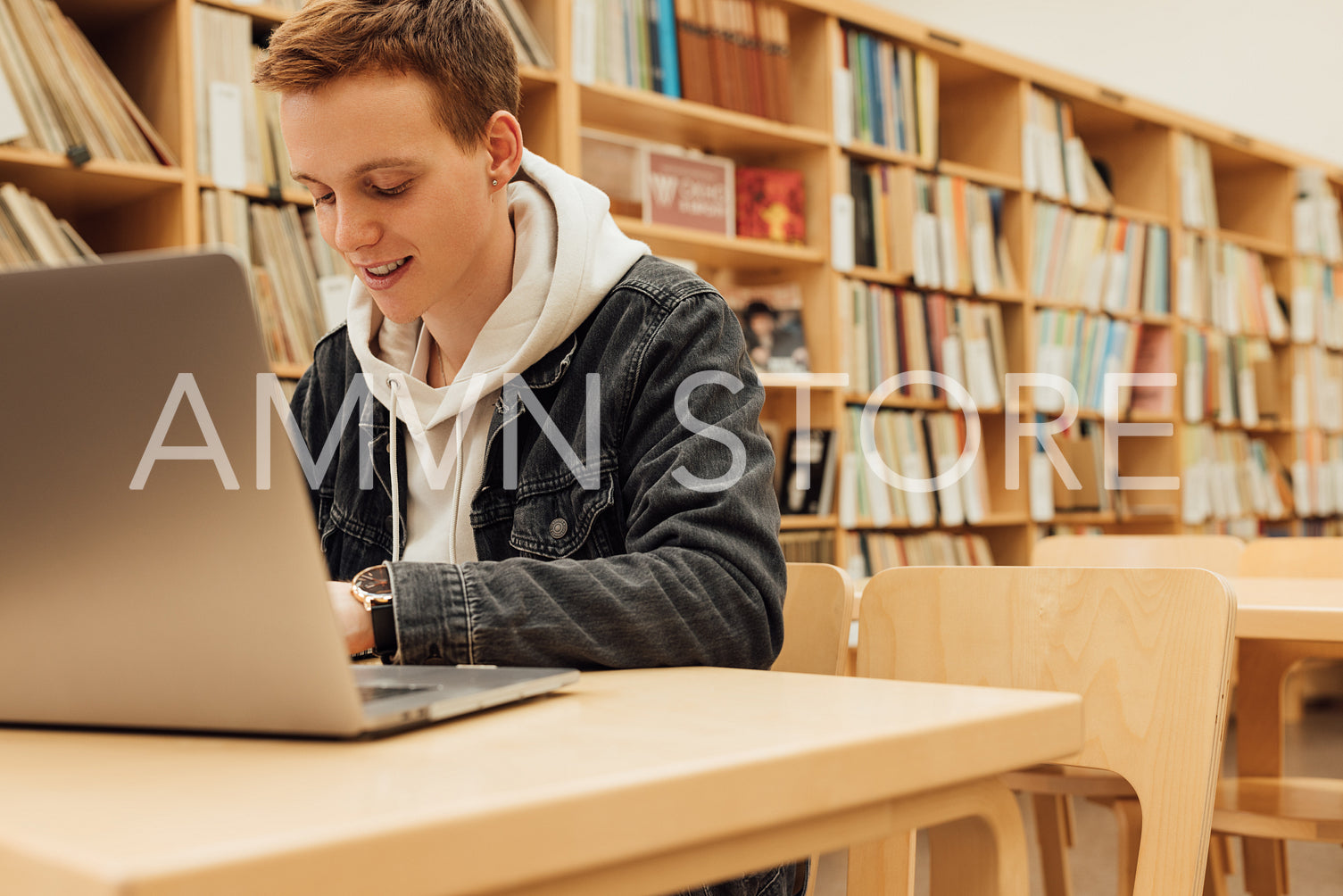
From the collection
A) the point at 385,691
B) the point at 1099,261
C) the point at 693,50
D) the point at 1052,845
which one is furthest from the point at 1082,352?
the point at 385,691

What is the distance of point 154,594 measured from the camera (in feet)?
1.64

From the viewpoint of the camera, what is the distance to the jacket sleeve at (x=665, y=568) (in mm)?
723

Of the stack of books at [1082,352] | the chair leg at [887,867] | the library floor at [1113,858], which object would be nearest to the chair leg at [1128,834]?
the library floor at [1113,858]

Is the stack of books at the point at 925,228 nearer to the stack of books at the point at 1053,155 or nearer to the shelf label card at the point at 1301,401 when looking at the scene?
the stack of books at the point at 1053,155

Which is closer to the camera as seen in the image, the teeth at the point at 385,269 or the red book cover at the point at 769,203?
the teeth at the point at 385,269

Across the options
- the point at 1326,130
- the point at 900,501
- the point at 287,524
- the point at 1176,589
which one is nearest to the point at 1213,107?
the point at 1326,130

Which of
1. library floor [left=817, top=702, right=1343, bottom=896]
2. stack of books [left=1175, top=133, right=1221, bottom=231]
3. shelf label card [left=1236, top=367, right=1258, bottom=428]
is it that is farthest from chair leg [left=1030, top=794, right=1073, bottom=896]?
shelf label card [left=1236, top=367, right=1258, bottom=428]

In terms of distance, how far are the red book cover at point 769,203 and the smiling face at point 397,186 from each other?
7.30 feet

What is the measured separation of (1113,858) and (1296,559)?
0.87 metres

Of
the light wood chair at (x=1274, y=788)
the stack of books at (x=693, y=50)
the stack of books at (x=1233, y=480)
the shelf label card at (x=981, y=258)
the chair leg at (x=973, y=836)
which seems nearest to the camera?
the chair leg at (x=973, y=836)

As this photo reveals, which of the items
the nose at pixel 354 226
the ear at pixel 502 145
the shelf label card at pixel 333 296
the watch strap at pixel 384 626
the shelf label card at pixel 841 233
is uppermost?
the shelf label card at pixel 841 233

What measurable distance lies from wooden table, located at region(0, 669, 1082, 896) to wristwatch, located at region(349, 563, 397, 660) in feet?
0.42

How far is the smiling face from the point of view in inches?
37.8

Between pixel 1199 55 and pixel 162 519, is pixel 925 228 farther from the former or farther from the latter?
pixel 162 519
